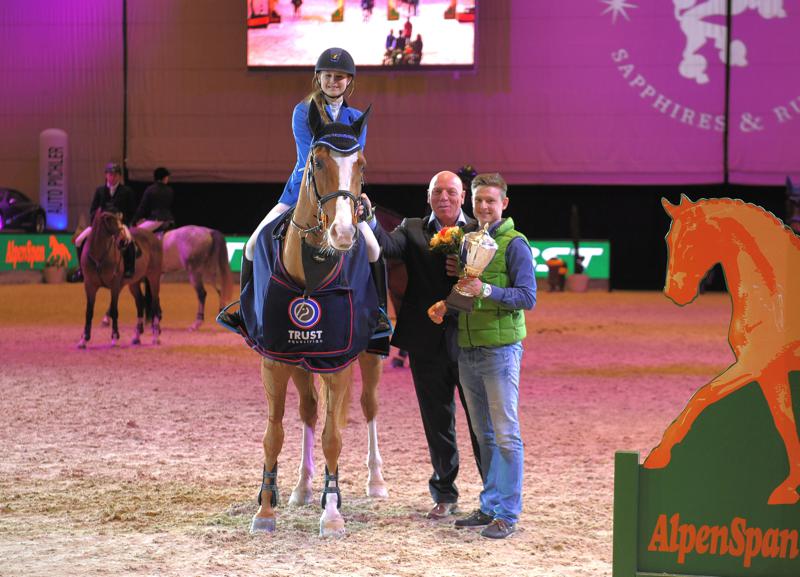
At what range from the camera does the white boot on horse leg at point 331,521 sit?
204 inches

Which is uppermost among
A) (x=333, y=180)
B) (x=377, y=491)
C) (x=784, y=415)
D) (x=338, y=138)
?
(x=338, y=138)

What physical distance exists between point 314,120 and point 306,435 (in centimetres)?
191

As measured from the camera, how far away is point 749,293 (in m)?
3.93

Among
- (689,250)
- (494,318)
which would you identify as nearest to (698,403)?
(689,250)

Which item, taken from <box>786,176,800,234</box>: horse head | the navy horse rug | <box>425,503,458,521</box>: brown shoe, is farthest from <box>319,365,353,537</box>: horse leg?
<box>786,176,800,234</box>: horse head

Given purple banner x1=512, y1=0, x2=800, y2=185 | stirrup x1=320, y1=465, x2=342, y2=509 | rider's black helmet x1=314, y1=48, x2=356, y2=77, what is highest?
purple banner x1=512, y1=0, x2=800, y2=185

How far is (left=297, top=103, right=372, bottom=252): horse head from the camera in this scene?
4.66 m

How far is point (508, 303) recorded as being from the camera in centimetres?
502

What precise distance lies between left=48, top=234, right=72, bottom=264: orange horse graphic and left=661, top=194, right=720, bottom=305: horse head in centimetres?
1960

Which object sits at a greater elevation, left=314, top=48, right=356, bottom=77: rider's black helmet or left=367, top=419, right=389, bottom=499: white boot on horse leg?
left=314, top=48, right=356, bottom=77: rider's black helmet

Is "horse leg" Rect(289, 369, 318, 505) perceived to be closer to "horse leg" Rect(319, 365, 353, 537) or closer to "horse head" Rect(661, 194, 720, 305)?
"horse leg" Rect(319, 365, 353, 537)

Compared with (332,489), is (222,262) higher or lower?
higher

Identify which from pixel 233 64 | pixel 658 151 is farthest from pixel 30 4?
pixel 658 151

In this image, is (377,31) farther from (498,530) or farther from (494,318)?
(498,530)
